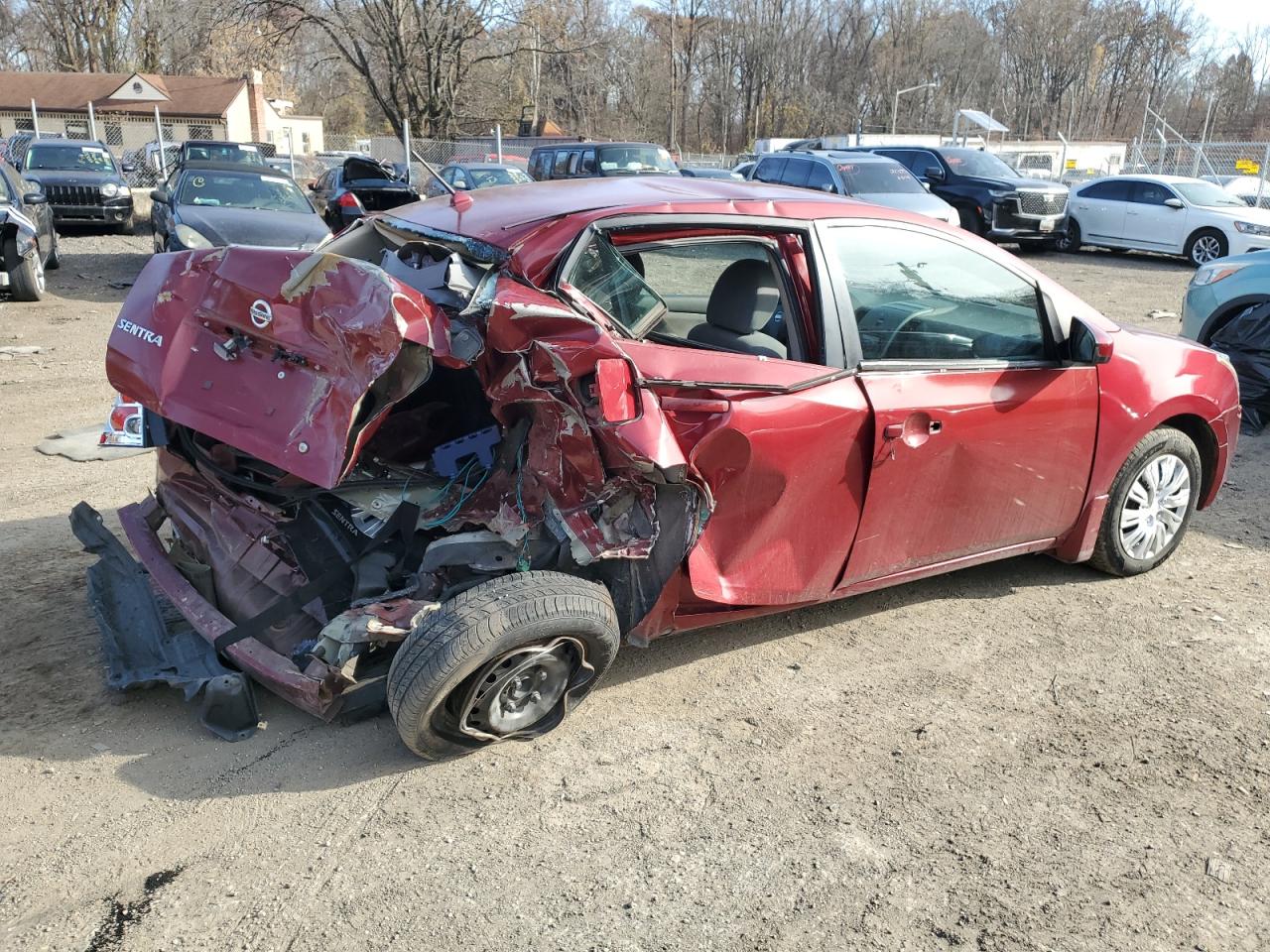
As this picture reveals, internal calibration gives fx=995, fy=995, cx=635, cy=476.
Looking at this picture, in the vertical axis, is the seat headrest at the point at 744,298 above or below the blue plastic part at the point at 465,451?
above

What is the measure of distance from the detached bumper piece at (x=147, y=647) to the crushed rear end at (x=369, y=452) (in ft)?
0.10

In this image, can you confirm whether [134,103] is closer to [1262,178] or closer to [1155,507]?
[1262,178]

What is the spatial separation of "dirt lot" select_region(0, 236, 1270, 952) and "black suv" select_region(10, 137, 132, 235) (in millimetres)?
15753

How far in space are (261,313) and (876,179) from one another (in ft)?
50.1

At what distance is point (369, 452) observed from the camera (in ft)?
12.5

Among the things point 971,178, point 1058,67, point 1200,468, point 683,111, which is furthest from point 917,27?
point 1200,468

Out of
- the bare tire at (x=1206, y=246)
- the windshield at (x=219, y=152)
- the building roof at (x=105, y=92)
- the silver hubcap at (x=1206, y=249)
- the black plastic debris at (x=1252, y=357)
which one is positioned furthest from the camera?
the building roof at (x=105, y=92)

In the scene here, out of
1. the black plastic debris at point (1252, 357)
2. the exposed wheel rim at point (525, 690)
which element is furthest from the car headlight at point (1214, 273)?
the exposed wheel rim at point (525, 690)

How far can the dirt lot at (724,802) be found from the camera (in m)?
2.65

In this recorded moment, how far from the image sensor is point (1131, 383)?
14.4 ft

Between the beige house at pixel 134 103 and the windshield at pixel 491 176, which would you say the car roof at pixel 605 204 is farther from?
the beige house at pixel 134 103

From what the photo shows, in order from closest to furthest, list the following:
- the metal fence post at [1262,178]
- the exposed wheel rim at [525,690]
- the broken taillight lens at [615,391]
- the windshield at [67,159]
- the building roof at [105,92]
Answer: the broken taillight lens at [615,391]
the exposed wheel rim at [525,690]
the windshield at [67,159]
the metal fence post at [1262,178]
the building roof at [105,92]

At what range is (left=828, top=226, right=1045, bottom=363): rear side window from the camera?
376cm

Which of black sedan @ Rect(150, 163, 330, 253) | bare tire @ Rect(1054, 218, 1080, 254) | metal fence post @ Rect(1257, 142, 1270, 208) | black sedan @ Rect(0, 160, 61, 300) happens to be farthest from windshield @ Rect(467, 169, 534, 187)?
metal fence post @ Rect(1257, 142, 1270, 208)
